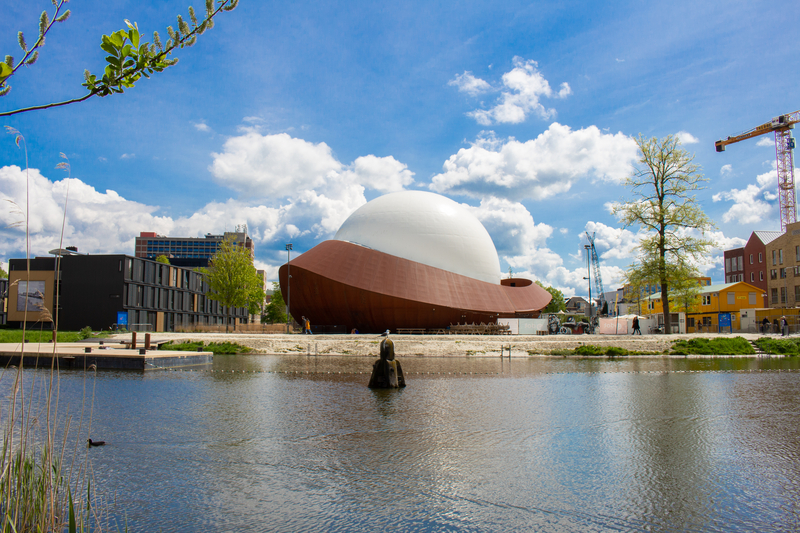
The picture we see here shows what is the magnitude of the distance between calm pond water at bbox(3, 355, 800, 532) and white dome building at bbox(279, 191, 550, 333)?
22.8 meters

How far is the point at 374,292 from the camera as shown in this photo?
113 feet

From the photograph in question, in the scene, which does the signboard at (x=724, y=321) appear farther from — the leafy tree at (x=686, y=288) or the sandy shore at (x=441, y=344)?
the sandy shore at (x=441, y=344)

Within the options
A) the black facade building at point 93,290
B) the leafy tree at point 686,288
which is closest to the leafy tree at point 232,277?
the black facade building at point 93,290

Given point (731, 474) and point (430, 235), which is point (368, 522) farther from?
point (430, 235)

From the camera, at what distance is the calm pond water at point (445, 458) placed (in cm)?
456

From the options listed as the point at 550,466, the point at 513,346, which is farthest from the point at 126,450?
the point at 513,346

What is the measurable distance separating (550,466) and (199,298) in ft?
198

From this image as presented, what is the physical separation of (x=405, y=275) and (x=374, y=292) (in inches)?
114

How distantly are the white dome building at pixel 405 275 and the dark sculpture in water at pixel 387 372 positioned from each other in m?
22.2

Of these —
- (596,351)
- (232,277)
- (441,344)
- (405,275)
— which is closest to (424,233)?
(405,275)

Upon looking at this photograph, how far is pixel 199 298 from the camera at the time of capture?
60.6 metres

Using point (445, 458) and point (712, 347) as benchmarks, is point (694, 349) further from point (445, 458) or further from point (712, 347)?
point (445, 458)

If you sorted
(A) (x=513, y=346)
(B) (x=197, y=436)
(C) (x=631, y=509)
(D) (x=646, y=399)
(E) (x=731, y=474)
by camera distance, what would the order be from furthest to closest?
1. (A) (x=513, y=346)
2. (D) (x=646, y=399)
3. (B) (x=197, y=436)
4. (E) (x=731, y=474)
5. (C) (x=631, y=509)

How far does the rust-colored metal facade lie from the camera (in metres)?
34.7
